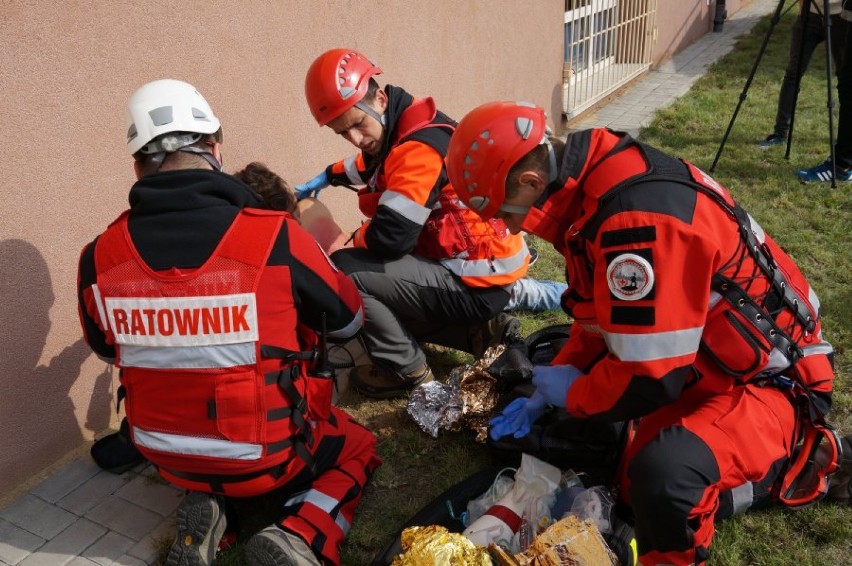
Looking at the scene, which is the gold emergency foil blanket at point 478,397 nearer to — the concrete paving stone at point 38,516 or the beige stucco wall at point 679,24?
the concrete paving stone at point 38,516

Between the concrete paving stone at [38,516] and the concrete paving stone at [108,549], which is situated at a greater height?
the concrete paving stone at [38,516]

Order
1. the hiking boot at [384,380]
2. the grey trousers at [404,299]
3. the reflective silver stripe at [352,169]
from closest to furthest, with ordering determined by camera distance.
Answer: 1. the grey trousers at [404,299]
2. the hiking boot at [384,380]
3. the reflective silver stripe at [352,169]

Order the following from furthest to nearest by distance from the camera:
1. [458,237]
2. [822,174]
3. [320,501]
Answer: [822,174] → [458,237] → [320,501]

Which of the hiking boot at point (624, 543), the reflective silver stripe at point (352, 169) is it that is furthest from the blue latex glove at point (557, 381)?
the reflective silver stripe at point (352, 169)

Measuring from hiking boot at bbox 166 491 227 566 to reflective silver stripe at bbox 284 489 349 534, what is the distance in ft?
1.00

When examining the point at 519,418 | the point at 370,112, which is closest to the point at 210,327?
the point at 519,418

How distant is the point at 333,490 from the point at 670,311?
Answer: 153cm

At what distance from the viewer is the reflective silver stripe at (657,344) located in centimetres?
216

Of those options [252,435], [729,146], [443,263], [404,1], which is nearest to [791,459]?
[443,263]

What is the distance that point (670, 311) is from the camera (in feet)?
6.99

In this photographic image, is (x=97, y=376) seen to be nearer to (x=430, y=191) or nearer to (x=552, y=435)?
(x=430, y=191)

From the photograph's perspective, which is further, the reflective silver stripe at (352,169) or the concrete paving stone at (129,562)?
the reflective silver stripe at (352,169)

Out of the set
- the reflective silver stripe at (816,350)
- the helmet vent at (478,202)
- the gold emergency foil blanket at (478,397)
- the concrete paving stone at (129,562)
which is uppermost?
the helmet vent at (478,202)

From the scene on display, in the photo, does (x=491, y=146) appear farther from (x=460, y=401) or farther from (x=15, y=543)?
(x=15, y=543)
